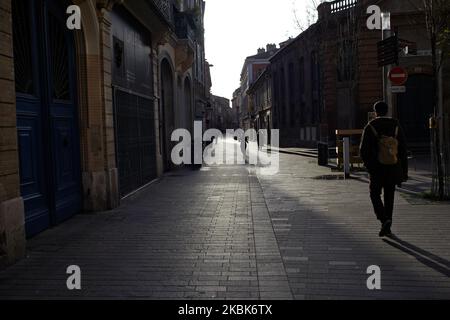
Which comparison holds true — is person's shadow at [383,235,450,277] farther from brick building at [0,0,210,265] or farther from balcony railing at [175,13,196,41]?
balcony railing at [175,13,196,41]

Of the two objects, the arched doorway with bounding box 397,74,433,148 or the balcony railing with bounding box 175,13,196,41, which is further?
the arched doorway with bounding box 397,74,433,148

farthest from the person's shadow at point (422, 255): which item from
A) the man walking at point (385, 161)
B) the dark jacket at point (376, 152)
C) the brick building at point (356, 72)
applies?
the brick building at point (356, 72)

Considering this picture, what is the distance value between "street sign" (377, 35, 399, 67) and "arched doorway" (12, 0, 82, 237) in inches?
275

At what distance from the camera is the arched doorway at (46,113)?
637cm

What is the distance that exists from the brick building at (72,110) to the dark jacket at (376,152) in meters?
4.37

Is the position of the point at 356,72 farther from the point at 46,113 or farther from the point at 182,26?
the point at 46,113

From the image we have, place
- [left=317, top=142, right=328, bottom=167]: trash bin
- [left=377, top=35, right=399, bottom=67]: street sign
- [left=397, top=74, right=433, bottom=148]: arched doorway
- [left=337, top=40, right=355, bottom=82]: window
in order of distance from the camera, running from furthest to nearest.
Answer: [left=397, top=74, right=433, bottom=148]: arched doorway, [left=337, top=40, right=355, bottom=82]: window, [left=317, top=142, right=328, bottom=167]: trash bin, [left=377, top=35, right=399, bottom=67]: street sign

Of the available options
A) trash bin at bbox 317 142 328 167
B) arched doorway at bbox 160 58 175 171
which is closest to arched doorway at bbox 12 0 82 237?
arched doorway at bbox 160 58 175 171

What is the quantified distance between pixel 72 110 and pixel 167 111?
9460 millimetres

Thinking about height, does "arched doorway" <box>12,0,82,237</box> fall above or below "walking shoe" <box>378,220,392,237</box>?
above

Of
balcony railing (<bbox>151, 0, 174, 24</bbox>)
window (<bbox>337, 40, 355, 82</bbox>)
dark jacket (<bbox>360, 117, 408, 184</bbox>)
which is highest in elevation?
balcony railing (<bbox>151, 0, 174, 24</bbox>)

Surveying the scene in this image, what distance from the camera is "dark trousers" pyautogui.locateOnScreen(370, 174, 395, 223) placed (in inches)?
243

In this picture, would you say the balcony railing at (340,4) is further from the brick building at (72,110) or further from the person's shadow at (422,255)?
the person's shadow at (422,255)

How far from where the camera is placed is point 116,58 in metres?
10.2
